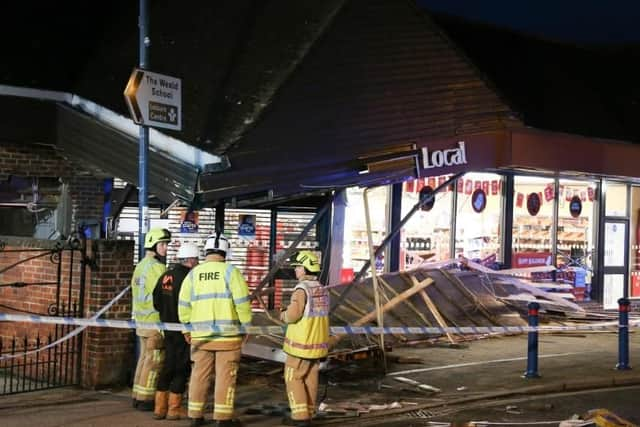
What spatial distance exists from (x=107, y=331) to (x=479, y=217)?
11.0 metres

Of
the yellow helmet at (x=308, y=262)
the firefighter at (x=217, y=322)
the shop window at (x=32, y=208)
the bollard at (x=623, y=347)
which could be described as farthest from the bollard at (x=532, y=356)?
the shop window at (x=32, y=208)

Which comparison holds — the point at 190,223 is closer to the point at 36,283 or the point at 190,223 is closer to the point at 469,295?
the point at 36,283

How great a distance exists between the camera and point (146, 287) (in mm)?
10125

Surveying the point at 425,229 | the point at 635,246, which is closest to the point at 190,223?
the point at 425,229

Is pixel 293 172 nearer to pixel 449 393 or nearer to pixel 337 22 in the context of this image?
pixel 337 22

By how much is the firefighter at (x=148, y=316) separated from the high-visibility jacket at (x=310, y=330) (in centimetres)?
163

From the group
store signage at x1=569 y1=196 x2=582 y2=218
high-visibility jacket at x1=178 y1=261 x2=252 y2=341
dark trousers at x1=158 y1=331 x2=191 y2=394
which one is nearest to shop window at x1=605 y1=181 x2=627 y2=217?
store signage at x1=569 y1=196 x2=582 y2=218

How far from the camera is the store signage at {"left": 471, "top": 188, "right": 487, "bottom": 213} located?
20.1m

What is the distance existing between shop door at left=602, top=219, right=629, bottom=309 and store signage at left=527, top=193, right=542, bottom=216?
2.36 metres

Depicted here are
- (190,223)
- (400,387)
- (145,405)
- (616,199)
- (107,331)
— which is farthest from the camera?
(616,199)

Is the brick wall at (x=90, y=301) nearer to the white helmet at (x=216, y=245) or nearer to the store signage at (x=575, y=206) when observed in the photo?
the white helmet at (x=216, y=245)

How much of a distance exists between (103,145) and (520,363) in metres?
7.00

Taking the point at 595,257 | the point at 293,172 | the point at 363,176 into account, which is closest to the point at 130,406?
the point at 293,172

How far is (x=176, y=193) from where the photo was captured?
10727 millimetres
